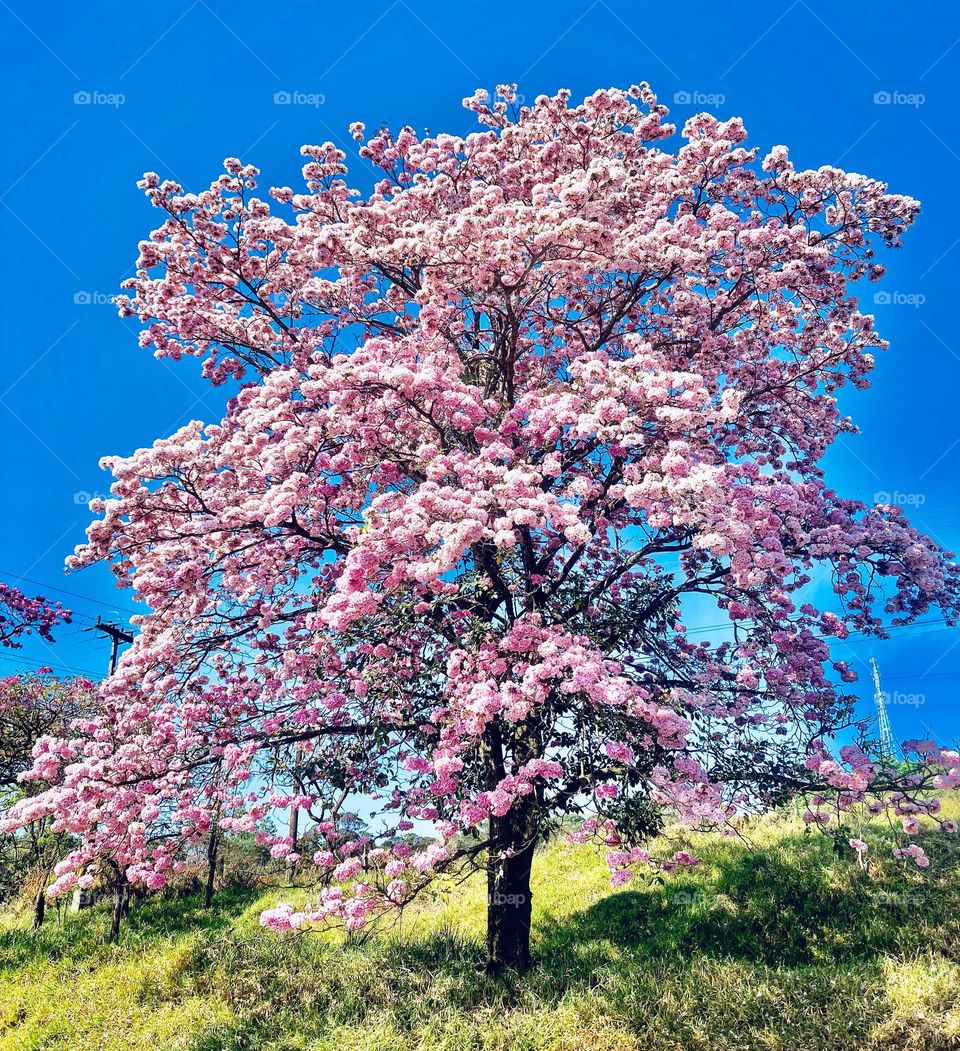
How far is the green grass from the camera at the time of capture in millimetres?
7246

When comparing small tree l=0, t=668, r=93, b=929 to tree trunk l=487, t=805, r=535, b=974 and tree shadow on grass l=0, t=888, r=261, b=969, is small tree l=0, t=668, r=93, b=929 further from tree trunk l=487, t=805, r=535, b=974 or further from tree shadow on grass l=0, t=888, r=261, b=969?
tree trunk l=487, t=805, r=535, b=974

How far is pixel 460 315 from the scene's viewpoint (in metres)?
10.3

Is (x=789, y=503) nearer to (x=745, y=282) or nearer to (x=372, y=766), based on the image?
(x=745, y=282)

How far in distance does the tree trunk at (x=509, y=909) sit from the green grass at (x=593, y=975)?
0.46 metres

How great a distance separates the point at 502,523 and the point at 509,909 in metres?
5.83

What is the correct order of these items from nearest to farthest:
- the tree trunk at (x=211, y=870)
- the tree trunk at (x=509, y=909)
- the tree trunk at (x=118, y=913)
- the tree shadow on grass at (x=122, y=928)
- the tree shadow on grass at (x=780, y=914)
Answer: the tree shadow on grass at (x=780, y=914) < the tree trunk at (x=509, y=909) < the tree shadow on grass at (x=122, y=928) < the tree trunk at (x=118, y=913) < the tree trunk at (x=211, y=870)

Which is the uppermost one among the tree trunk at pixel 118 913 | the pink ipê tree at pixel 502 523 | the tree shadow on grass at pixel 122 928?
the pink ipê tree at pixel 502 523

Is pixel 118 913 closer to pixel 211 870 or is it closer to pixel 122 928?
pixel 122 928

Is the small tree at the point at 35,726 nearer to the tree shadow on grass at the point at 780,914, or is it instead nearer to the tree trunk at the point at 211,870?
the tree trunk at the point at 211,870

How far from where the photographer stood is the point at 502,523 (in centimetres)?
731

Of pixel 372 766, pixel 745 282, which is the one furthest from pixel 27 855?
pixel 745 282

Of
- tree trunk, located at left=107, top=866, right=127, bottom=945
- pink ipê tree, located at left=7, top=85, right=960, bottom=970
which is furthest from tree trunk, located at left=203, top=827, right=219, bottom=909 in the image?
pink ipê tree, located at left=7, top=85, right=960, bottom=970

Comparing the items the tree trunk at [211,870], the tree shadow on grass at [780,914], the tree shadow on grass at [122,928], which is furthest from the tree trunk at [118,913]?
the tree shadow on grass at [780,914]

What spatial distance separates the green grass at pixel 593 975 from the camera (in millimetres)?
7246
